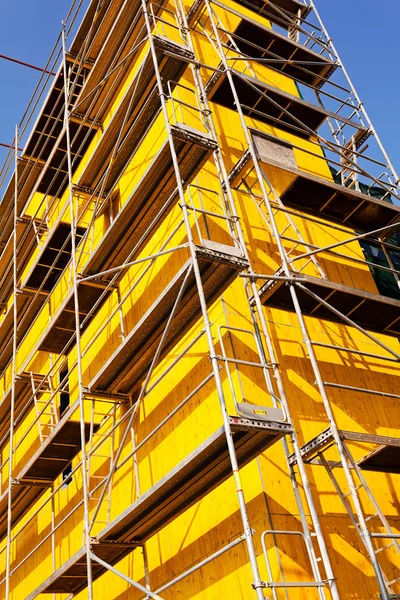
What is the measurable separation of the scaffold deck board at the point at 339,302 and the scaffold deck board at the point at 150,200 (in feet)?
6.69

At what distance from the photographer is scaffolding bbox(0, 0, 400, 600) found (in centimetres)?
654

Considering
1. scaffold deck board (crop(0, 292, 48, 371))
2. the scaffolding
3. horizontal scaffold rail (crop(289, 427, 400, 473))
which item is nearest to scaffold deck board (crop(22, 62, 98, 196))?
the scaffolding

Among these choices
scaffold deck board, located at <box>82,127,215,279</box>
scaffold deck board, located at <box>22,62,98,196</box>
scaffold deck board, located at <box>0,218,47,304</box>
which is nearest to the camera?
scaffold deck board, located at <box>82,127,215,279</box>

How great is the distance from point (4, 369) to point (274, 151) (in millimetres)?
10210

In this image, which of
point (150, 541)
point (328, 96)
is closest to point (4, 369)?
point (150, 541)

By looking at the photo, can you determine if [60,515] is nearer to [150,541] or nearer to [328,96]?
[150,541]

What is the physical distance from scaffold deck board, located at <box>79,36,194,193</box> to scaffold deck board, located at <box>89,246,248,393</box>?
3.48 metres

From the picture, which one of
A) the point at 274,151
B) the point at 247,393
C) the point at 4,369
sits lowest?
the point at 247,393

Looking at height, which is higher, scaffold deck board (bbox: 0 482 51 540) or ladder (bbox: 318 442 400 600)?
scaffold deck board (bbox: 0 482 51 540)

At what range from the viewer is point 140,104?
35.9 feet

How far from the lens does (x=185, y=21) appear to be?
10781mm

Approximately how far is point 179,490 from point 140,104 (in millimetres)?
6930

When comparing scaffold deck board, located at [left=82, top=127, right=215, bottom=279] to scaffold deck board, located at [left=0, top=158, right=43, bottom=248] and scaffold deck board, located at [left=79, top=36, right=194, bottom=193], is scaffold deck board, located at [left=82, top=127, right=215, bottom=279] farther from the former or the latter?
scaffold deck board, located at [left=0, top=158, right=43, bottom=248]

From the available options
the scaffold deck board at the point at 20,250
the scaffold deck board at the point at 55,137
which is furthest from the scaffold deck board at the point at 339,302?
the scaffold deck board at the point at 20,250
